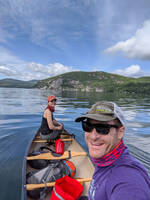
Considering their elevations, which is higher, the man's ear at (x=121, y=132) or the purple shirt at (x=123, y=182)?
the man's ear at (x=121, y=132)

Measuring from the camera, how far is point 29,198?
4.03 m

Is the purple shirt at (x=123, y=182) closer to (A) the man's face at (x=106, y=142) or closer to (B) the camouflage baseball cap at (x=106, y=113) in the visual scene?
(A) the man's face at (x=106, y=142)

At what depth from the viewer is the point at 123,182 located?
1504mm

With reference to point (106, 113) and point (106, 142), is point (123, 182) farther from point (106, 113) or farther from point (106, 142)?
point (106, 113)

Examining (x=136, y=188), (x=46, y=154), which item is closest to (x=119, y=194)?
(x=136, y=188)

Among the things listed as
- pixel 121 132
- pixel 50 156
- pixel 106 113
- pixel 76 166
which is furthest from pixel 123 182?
pixel 50 156

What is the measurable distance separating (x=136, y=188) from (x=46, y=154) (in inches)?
219

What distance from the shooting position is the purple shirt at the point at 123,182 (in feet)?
4.61

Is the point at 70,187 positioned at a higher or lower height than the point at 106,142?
lower

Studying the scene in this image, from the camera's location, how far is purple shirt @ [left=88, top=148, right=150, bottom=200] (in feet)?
4.61

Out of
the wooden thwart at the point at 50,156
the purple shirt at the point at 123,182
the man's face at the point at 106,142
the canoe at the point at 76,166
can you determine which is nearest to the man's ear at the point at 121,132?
the man's face at the point at 106,142

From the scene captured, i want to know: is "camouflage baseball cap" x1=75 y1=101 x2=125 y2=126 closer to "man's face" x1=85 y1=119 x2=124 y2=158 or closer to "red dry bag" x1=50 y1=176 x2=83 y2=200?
"man's face" x1=85 y1=119 x2=124 y2=158

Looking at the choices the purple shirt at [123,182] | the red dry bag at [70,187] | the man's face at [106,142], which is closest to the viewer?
the purple shirt at [123,182]

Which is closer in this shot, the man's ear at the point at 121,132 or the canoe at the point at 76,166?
the man's ear at the point at 121,132
